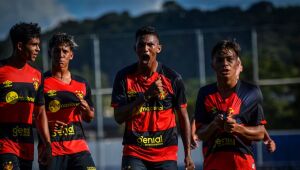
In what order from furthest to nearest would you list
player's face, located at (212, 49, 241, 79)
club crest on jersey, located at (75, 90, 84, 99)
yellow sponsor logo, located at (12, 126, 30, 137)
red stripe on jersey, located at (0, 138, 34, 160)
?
club crest on jersey, located at (75, 90, 84, 99) → yellow sponsor logo, located at (12, 126, 30, 137) → red stripe on jersey, located at (0, 138, 34, 160) → player's face, located at (212, 49, 241, 79)

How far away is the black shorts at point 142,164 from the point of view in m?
7.43

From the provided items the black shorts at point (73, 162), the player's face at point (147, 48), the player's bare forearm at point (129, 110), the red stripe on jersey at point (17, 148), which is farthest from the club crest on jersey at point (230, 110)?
the red stripe on jersey at point (17, 148)

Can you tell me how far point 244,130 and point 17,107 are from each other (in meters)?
2.69

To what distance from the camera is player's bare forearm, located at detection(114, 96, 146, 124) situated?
731 centimetres

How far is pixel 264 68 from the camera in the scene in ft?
63.0

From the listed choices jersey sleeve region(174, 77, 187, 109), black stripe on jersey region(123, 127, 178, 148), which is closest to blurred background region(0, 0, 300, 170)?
jersey sleeve region(174, 77, 187, 109)

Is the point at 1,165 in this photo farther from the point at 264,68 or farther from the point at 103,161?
the point at 264,68

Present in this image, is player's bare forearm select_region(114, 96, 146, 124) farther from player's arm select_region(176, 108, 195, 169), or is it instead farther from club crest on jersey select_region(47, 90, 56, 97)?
club crest on jersey select_region(47, 90, 56, 97)

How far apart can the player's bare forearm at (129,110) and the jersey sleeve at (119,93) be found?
0.10 metres

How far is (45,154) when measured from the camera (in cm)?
809

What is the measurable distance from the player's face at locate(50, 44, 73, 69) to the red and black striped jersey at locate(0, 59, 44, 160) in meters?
0.35

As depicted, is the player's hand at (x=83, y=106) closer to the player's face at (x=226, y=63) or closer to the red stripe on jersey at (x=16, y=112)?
the red stripe on jersey at (x=16, y=112)

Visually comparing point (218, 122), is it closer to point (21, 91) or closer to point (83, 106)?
point (83, 106)

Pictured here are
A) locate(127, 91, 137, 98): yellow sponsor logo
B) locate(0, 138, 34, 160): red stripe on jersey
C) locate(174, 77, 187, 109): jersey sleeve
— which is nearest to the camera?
locate(127, 91, 137, 98): yellow sponsor logo
